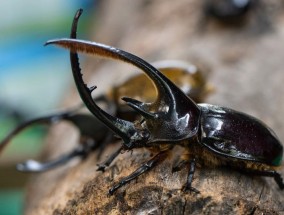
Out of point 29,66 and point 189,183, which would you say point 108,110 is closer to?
point 189,183

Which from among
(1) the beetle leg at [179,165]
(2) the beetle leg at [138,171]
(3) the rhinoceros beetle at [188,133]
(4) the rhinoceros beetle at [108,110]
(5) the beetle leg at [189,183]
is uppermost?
(3) the rhinoceros beetle at [188,133]


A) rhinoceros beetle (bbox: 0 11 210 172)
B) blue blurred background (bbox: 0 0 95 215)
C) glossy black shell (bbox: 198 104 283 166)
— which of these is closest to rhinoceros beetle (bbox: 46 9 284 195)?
glossy black shell (bbox: 198 104 283 166)

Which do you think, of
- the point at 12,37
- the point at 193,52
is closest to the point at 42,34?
the point at 12,37

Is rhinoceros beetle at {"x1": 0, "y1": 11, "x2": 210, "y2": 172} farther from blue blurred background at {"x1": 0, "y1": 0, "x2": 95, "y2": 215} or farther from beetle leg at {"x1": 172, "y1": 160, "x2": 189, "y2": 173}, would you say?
blue blurred background at {"x1": 0, "y1": 0, "x2": 95, "y2": 215}

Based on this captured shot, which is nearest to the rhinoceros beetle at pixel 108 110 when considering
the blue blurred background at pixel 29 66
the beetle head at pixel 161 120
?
the beetle head at pixel 161 120

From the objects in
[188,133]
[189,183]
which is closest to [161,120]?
[188,133]

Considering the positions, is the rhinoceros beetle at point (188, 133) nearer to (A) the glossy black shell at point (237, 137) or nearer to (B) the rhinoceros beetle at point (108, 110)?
(A) the glossy black shell at point (237, 137)
